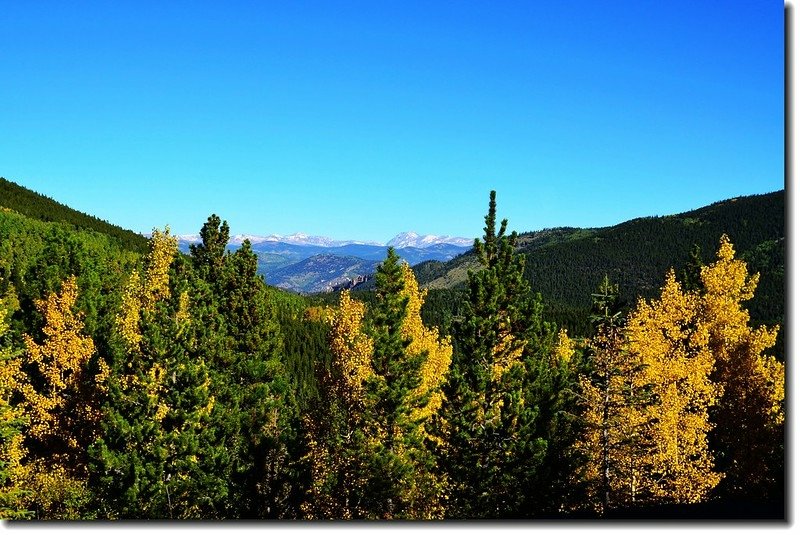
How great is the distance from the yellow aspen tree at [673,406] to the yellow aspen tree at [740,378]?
2.32 meters

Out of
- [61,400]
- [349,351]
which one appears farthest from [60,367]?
[349,351]

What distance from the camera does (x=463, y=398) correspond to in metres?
26.4

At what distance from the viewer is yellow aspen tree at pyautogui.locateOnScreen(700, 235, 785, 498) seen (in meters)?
27.5

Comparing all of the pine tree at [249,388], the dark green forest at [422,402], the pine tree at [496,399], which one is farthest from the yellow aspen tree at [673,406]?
the pine tree at [249,388]

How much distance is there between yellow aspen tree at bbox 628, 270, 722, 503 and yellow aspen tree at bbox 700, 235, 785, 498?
2.32 meters

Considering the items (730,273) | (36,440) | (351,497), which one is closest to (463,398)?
(351,497)

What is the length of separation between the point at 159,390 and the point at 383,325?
10.7m

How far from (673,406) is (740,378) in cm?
763

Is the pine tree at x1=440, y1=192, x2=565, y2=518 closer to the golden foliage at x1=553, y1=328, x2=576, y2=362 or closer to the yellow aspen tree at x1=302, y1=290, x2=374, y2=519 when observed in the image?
the yellow aspen tree at x1=302, y1=290, x2=374, y2=519

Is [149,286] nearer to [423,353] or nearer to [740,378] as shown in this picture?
[423,353]

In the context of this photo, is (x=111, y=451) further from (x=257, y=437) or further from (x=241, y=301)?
(x=241, y=301)

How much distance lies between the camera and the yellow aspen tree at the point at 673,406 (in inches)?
901

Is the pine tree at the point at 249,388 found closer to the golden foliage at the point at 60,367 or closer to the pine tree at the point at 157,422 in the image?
the pine tree at the point at 157,422

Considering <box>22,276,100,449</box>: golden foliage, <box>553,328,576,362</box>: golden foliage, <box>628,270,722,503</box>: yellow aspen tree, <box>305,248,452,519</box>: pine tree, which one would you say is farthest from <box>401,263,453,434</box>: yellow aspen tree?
<box>22,276,100,449</box>: golden foliage
